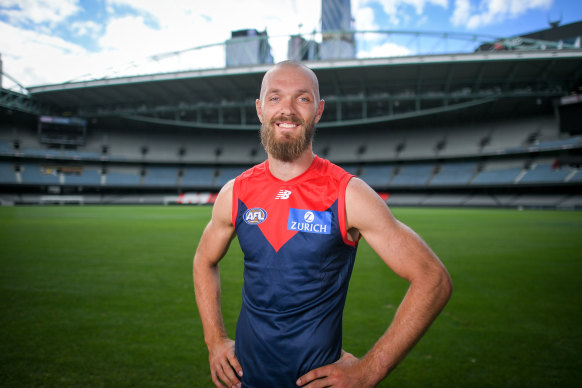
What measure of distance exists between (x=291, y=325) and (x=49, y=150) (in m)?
53.2

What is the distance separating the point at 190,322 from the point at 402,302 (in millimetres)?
3224

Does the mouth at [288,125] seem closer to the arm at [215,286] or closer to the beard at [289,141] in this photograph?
the beard at [289,141]

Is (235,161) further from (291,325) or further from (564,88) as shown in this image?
(291,325)

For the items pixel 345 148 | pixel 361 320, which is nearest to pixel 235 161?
pixel 345 148

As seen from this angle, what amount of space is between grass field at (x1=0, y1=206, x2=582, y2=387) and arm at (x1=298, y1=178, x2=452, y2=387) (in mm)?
1651

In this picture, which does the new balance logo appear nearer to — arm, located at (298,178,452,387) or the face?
the face

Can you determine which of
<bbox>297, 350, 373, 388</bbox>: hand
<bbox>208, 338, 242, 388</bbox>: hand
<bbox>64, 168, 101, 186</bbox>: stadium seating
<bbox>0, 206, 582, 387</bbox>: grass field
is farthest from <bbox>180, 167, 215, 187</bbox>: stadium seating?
<bbox>297, 350, 373, 388</bbox>: hand

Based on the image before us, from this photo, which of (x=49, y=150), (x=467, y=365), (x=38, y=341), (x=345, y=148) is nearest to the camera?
(x=467, y=365)

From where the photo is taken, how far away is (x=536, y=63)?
29969 millimetres

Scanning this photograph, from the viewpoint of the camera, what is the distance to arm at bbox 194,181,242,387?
1.79m

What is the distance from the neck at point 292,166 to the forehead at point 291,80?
0.32 metres

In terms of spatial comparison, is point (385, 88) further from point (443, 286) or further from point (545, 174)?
point (443, 286)

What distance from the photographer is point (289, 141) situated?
1760mm

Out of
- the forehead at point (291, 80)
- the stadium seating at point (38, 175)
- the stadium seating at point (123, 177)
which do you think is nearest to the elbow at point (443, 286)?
the forehead at point (291, 80)
